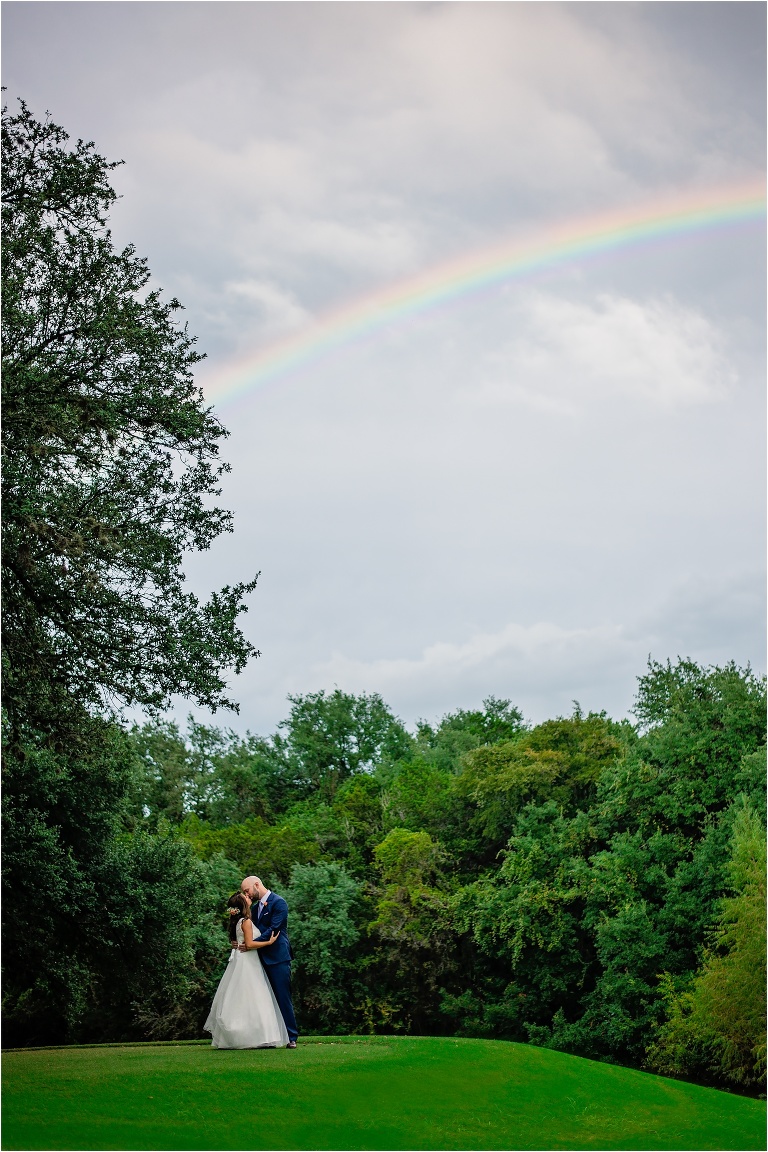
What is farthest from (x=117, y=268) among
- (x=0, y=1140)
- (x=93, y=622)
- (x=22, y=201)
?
(x=0, y=1140)

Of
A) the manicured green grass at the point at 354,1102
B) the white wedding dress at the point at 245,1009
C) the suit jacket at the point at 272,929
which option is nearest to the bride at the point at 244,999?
the white wedding dress at the point at 245,1009

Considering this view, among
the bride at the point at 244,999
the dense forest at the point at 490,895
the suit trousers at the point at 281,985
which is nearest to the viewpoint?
the bride at the point at 244,999

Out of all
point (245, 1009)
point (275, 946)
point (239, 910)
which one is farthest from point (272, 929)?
point (245, 1009)

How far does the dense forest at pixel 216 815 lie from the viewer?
15.5 meters

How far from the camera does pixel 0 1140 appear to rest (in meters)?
10.2

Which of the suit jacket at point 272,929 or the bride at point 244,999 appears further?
the suit jacket at point 272,929

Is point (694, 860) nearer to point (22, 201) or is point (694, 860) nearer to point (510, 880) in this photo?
point (510, 880)

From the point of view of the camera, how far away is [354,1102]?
485 inches

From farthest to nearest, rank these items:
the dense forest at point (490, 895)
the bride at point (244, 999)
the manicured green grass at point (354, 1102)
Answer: the dense forest at point (490, 895), the bride at point (244, 999), the manicured green grass at point (354, 1102)

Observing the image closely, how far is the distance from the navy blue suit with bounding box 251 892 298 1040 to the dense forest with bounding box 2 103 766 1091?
3.32 metres

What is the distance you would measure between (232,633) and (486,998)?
30051 mm

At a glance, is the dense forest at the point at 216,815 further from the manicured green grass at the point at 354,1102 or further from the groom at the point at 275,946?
the manicured green grass at the point at 354,1102

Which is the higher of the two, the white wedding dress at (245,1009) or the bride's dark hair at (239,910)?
the bride's dark hair at (239,910)

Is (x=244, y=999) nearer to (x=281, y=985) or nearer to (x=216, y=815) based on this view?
(x=281, y=985)
